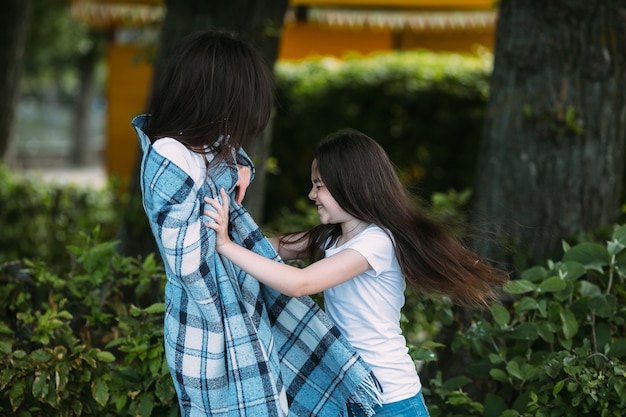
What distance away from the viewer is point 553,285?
298cm

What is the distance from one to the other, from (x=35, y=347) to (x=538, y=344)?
5.51ft

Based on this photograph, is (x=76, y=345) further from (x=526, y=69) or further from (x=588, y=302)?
(x=526, y=69)

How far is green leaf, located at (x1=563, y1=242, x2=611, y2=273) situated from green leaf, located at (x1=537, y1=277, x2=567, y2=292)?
173 millimetres

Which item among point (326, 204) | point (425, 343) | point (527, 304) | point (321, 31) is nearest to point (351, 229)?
point (326, 204)

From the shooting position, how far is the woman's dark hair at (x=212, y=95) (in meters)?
2.24

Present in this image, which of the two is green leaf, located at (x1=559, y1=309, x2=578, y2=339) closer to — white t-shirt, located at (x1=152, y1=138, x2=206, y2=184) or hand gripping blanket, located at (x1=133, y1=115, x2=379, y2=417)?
hand gripping blanket, located at (x1=133, y1=115, x2=379, y2=417)

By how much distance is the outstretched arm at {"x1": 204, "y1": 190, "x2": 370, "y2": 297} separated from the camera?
2.18 metres

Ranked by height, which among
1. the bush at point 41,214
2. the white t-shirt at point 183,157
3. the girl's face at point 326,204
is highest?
the white t-shirt at point 183,157

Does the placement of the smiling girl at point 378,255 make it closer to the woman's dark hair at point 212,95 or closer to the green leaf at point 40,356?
the woman's dark hair at point 212,95

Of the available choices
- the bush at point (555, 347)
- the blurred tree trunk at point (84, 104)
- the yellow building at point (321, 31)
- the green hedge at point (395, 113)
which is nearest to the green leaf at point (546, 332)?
the bush at point (555, 347)

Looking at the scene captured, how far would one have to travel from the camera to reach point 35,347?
9.77ft

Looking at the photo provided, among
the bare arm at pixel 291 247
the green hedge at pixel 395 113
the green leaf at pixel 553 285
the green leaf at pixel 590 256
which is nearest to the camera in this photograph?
the bare arm at pixel 291 247

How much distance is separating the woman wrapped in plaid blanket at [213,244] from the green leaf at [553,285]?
2.92 ft

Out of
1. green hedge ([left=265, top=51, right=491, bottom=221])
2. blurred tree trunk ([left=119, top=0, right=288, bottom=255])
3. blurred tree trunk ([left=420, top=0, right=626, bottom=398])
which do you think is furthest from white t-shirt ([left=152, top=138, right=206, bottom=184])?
green hedge ([left=265, top=51, right=491, bottom=221])
